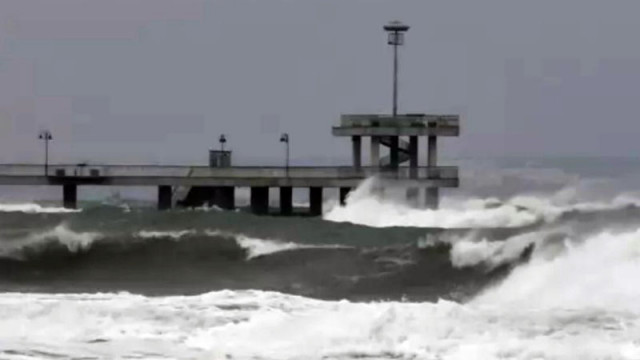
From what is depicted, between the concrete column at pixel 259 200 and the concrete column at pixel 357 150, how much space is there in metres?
3.70

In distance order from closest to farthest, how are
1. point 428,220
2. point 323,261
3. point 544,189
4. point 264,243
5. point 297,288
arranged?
1. point 297,288
2. point 323,261
3. point 264,243
4. point 428,220
5. point 544,189

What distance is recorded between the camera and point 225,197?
59656mm

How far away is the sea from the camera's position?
22.2m

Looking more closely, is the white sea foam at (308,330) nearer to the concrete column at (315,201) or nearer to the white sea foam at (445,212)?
the white sea foam at (445,212)

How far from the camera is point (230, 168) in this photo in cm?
5922

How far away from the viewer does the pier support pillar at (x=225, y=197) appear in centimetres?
5941

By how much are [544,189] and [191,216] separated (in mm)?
49092

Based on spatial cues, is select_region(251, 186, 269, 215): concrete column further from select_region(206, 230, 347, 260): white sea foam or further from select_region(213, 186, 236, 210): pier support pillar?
select_region(206, 230, 347, 260): white sea foam

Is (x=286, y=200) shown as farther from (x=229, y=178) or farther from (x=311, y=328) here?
(x=311, y=328)

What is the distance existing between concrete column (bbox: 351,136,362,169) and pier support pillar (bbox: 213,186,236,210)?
197 inches

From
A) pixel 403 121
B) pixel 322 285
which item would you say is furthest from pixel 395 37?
pixel 322 285

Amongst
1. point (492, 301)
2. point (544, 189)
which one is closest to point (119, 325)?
point (492, 301)

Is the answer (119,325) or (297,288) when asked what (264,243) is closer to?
(297,288)

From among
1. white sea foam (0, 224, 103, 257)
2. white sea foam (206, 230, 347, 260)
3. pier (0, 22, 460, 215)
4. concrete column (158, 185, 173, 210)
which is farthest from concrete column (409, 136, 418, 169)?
white sea foam (0, 224, 103, 257)
